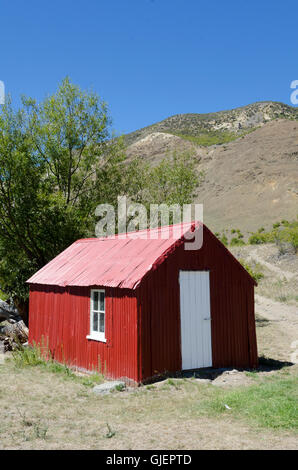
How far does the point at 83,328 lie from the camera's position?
11547 millimetres

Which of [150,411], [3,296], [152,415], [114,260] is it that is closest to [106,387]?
[150,411]

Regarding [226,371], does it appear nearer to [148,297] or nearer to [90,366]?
[148,297]

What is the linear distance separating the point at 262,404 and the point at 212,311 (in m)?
3.91

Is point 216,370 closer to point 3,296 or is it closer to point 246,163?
point 3,296

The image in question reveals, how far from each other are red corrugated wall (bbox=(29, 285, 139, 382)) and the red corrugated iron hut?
0.02m

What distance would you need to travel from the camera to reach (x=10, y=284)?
1994 centimetres

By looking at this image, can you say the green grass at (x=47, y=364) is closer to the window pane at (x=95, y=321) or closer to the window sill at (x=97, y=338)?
the window sill at (x=97, y=338)

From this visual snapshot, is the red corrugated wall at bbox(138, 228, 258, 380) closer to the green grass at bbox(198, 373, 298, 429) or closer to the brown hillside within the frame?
the green grass at bbox(198, 373, 298, 429)

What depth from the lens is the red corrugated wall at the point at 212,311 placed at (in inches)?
390


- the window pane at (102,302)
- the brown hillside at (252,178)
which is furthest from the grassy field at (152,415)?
the brown hillside at (252,178)

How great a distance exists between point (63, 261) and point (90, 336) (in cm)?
382

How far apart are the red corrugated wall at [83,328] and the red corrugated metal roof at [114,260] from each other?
0.29 metres

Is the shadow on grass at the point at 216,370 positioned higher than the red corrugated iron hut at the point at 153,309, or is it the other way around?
the red corrugated iron hut at the point at 153,309

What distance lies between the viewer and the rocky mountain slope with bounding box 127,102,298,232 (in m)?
61.4
